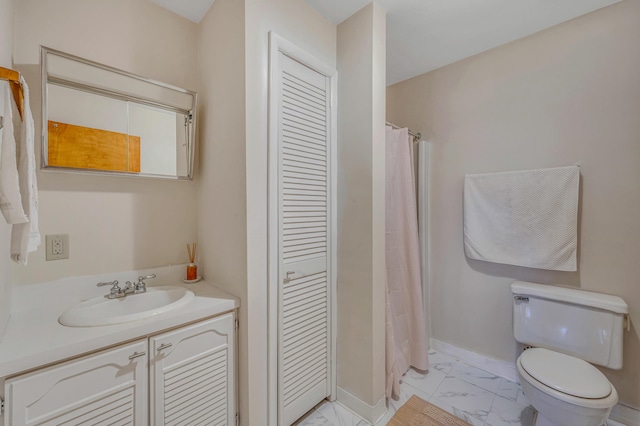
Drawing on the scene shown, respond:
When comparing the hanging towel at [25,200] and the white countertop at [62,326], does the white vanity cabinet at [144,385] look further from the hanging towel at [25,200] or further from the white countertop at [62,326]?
the hanging towel at [25,200]

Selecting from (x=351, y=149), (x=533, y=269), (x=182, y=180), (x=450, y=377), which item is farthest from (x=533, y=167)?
(x=182, y=180)

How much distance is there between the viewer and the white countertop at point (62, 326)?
86 centimetres

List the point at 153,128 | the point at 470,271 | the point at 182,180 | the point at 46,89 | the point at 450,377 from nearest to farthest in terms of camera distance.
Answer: the point at 46,89 < the point at 153,128 < the point at 182,180 < the point at 450,377 < the point at 470,271

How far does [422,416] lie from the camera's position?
160 cm

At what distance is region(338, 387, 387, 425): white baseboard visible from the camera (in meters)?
1.55

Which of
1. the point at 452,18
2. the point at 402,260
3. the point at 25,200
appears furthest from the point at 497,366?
the point at 25,200

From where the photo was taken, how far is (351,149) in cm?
164

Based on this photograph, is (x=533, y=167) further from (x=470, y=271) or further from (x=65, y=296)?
(x=65, y=296)

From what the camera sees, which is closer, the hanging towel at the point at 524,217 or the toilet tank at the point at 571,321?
the toilet tank at the point at 571,321

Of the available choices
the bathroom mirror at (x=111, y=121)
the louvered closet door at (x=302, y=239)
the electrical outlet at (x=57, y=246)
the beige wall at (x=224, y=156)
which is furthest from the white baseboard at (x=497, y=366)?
the electrical outlet at (x=57, y=246)

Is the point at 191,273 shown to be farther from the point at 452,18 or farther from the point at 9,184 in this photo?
the point at 452,18

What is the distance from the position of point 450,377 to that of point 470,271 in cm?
81

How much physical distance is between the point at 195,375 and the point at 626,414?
7.82 feet

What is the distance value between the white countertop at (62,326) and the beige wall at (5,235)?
0.25 feet
